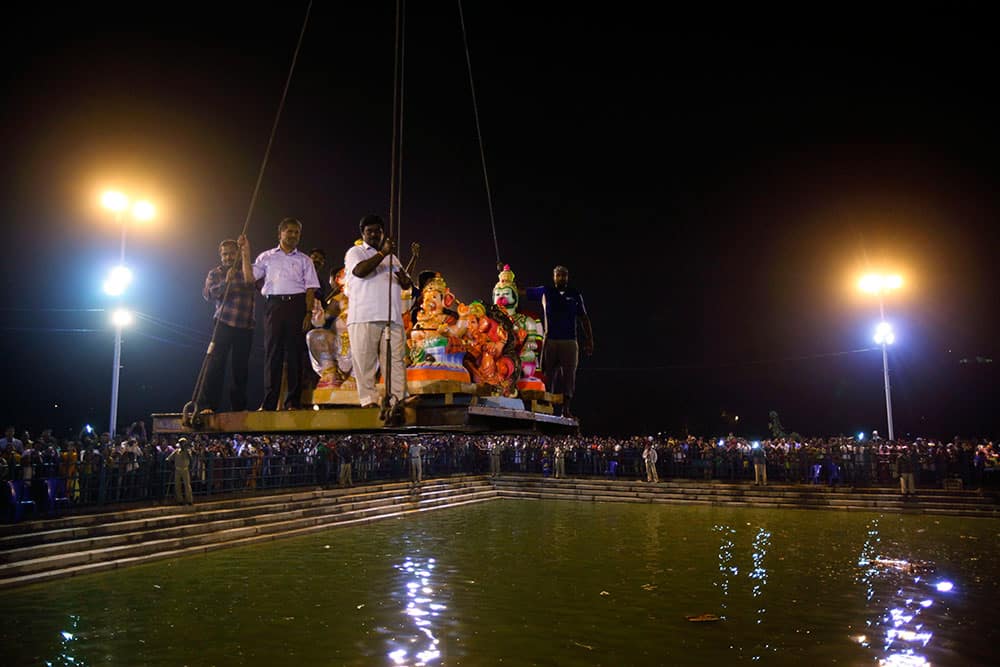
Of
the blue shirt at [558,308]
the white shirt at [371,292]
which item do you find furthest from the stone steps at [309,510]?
the blue shirt at [558,308]

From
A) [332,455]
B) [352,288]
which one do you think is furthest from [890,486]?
[352,288]

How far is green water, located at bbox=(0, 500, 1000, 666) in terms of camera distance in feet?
23.4

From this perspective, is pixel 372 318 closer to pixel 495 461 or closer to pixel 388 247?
pixel 388 247

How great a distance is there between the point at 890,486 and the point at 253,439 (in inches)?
830

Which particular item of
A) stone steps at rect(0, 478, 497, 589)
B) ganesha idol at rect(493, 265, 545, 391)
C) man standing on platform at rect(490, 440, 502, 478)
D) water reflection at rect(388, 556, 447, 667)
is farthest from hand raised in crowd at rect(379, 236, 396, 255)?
man standing on platform at rect(490, 440, 502, 478)

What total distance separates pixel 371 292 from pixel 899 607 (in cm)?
811

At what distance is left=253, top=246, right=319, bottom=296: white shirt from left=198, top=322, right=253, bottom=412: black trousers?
0.64m

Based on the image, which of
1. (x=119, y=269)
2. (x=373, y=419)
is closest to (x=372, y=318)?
(x=373, y=419)

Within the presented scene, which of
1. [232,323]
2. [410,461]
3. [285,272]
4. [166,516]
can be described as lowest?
[166,516]

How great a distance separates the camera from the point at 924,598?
A: 9.58 meters

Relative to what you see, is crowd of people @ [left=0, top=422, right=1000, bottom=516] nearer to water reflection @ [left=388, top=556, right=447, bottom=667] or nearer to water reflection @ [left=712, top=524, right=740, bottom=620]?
water reflection @ [left=388, top=556, right=447, bottom=667]

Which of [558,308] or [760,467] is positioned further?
[760,467]

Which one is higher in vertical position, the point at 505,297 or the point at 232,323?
the point at 505,297

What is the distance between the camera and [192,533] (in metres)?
13.4
